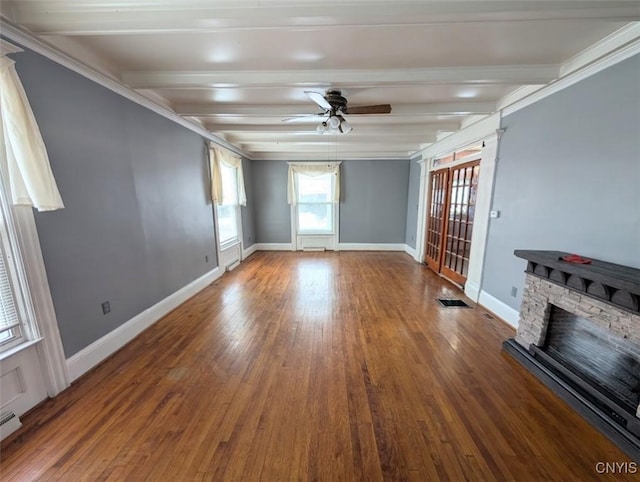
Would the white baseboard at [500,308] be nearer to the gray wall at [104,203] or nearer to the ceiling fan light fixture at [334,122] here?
the ceiling fan light fixture at [334,122]

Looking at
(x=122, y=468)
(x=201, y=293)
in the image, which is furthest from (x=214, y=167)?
(x=122, y=468)

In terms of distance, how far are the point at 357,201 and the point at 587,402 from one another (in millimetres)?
5354

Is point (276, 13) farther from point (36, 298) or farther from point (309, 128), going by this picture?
point (36, 298)

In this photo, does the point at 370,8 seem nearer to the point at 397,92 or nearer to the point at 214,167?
the point at 397,92

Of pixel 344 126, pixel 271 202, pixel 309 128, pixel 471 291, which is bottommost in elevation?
pixel 471 291

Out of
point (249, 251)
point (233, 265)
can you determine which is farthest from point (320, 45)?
point (249, 251)

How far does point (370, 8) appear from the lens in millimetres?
1491

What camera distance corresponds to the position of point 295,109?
315 cm

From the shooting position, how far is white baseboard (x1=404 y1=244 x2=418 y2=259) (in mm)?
5944

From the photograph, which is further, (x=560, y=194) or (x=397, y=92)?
(x=397, y=92)

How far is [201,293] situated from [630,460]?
14.1 ft

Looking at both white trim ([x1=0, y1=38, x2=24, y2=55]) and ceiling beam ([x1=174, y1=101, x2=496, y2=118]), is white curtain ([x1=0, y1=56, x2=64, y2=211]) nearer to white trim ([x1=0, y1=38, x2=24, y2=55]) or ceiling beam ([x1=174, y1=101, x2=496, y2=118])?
white trim ([x1=0, y1=38, x2=24, y2=55])

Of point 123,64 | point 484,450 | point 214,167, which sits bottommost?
point 484,450

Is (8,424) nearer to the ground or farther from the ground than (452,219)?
nearer to the ground
